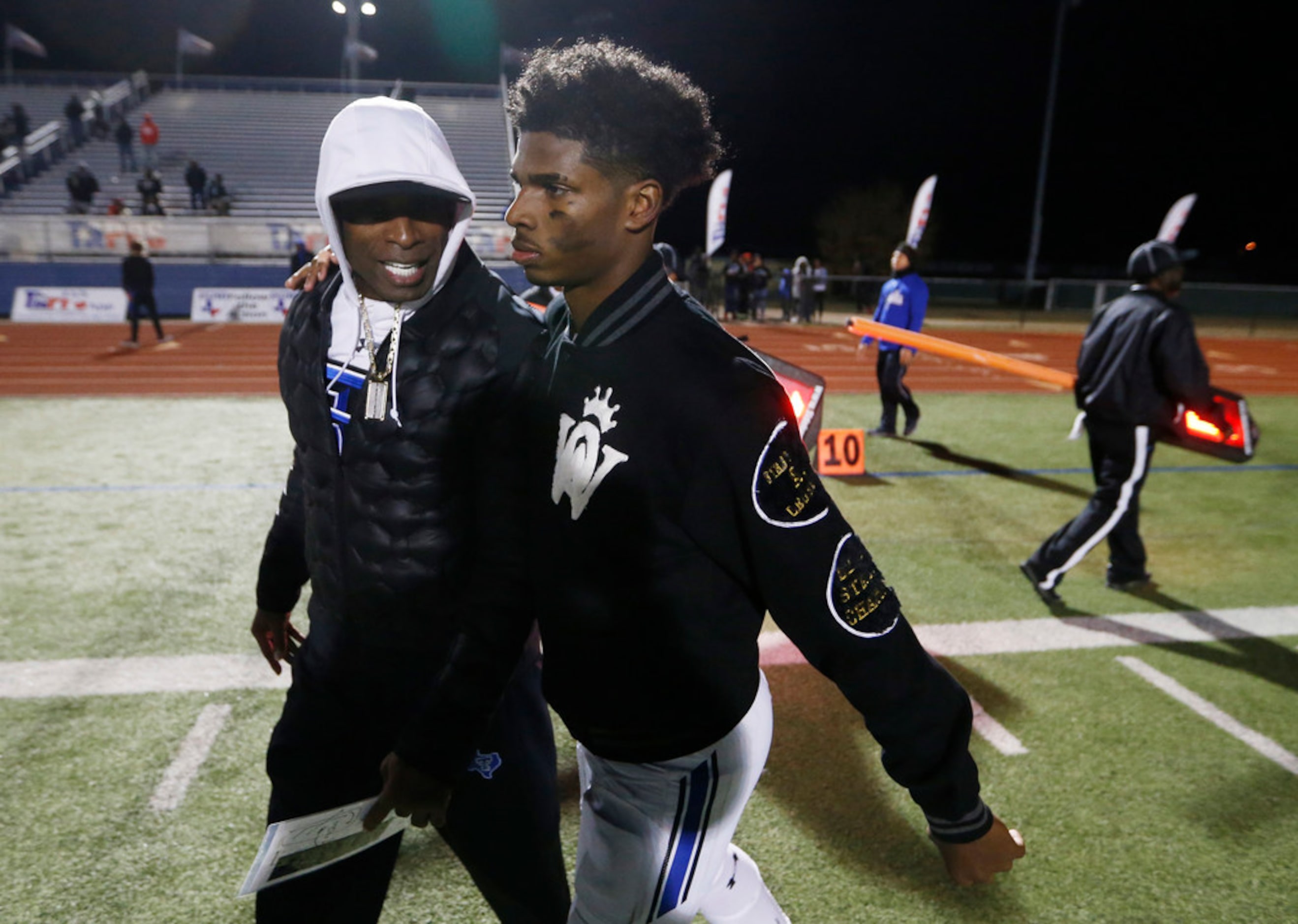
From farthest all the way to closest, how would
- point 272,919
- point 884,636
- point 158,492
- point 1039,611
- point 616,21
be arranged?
point 616,21, point 158,492, point 1039,611, point 272,919, point 884,636

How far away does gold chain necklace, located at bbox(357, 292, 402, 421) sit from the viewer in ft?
5.81

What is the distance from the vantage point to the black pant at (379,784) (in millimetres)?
1796

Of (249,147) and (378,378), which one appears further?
Result: (249,147)

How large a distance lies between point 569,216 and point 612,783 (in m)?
0.99

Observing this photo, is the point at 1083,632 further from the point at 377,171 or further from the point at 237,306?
the point at 237,306

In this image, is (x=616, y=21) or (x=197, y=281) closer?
(x=197, y=281)

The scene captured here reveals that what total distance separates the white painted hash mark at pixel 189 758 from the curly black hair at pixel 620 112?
8.63 ft

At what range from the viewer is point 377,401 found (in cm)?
178

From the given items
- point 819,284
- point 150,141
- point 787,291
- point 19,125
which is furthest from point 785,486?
point 19,125

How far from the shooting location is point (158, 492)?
6.47 meters

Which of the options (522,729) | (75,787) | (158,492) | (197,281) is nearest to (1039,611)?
(522,729)

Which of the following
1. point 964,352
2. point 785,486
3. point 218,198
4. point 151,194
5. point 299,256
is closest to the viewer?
point 785,486

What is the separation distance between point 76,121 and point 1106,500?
32.3 meters

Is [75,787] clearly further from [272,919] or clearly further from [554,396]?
[554,396]
